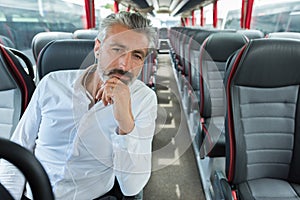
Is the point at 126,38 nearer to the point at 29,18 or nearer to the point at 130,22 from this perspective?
the point at 130,22

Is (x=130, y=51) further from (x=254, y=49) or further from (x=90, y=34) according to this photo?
(x=90, y=34)

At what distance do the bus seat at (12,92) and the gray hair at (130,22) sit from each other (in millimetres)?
568

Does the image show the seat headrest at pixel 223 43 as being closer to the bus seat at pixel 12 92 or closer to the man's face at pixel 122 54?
the man's face at pixel 122 54

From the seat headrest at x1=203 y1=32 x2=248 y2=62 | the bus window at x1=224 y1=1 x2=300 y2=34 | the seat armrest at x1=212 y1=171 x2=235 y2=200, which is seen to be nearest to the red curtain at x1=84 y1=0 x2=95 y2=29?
the bus window at x1=224 y1=1 x2=300 y2=34

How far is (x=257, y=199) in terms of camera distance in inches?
45.6

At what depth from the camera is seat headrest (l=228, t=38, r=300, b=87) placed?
1.15 meters

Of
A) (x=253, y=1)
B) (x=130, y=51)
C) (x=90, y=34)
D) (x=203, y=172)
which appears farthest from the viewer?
(x=253, y=1)

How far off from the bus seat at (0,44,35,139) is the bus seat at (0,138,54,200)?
0.98m

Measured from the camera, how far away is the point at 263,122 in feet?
4.18

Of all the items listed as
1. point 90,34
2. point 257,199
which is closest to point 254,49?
point 257,199

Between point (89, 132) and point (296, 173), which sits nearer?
point (89, 132)

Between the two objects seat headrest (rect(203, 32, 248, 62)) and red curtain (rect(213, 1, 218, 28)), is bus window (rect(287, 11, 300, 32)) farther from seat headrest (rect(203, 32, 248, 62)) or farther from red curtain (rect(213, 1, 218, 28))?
red curtain (rect(213, 1, 218, 28))

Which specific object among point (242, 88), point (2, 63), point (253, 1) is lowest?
point (242, 88)

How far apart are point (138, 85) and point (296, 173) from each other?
3.14 ft
